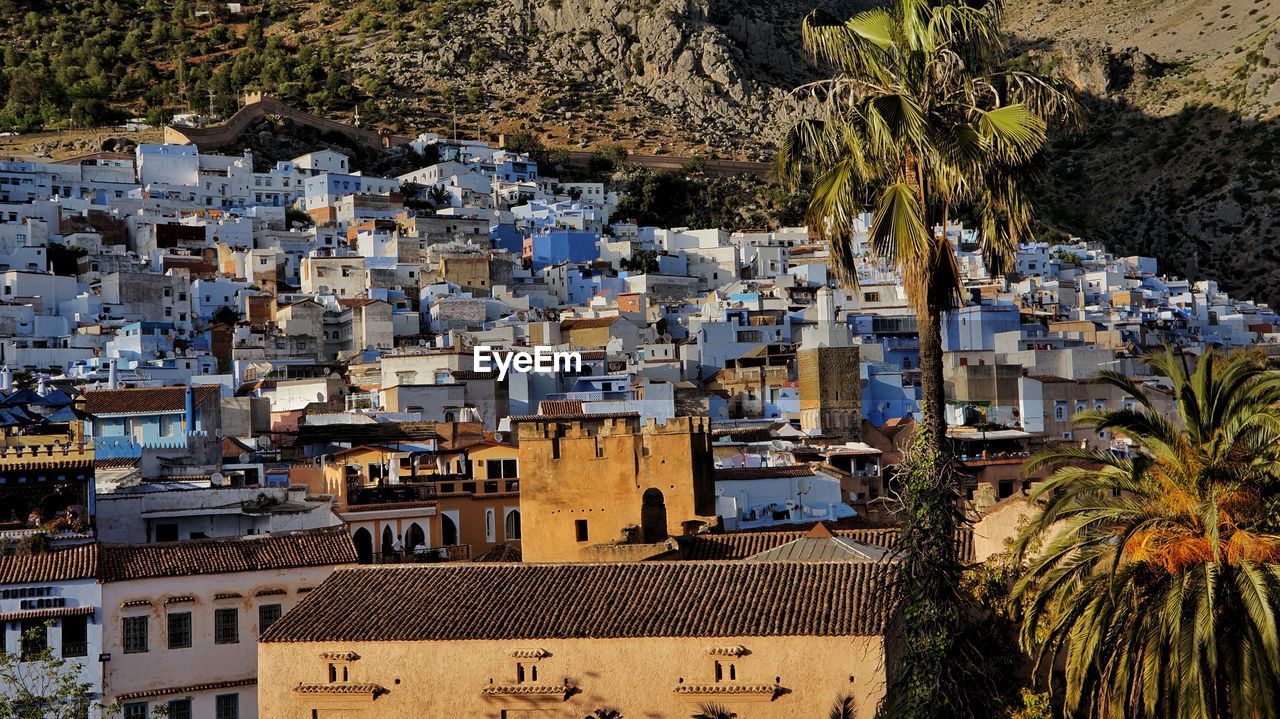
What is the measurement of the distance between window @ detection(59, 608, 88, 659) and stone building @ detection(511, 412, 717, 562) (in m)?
7.64

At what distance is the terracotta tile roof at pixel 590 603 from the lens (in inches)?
A: 782

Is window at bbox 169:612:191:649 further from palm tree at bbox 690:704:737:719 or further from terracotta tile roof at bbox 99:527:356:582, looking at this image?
palm tree at bbox 690:704:737:719

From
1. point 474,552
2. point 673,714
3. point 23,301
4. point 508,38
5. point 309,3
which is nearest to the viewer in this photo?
point 673,714

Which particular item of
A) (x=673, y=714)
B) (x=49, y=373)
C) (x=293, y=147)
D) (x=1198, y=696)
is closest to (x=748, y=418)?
(x=49, y=373)

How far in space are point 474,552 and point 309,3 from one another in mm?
112903

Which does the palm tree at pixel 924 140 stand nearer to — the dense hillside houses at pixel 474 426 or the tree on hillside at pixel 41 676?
the dense hillside houses at pixel 474 426

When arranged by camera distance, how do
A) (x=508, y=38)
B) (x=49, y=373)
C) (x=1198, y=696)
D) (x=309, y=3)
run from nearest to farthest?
(x=1198, y=696) → (x=49, y=373) → (x=508, y=38) → (x=309, y=3)

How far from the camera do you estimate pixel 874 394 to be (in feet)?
184

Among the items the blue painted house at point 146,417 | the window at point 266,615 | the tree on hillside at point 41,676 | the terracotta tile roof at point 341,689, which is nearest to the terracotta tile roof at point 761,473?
the blue painted house at point 146,417

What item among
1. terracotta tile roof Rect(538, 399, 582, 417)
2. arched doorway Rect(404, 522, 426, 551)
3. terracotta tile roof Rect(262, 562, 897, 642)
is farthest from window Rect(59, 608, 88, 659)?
terracotta tile roof Rect(538, 399, 582, 417)

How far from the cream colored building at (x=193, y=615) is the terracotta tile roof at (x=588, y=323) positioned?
137 feet

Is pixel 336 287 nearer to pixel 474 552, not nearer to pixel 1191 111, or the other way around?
pixel 474 552

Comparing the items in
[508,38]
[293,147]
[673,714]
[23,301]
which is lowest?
[673,714]

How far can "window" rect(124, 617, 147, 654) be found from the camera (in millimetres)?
24328
